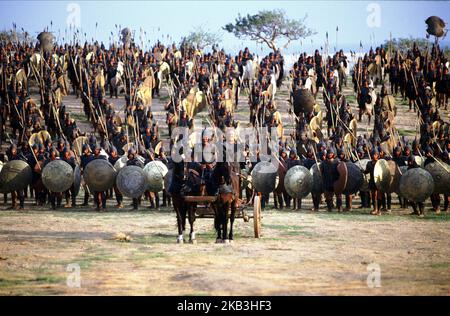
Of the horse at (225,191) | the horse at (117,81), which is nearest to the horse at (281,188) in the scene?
the horse at (225,191)

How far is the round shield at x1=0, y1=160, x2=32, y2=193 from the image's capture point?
22.4 meters

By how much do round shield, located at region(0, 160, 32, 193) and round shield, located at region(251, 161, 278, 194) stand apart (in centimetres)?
529

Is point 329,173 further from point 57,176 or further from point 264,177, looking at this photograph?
point 57,176

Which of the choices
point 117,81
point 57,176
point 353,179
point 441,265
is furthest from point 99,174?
point 117,81

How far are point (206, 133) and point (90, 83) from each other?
30.4ft

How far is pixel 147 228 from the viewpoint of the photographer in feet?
64.0

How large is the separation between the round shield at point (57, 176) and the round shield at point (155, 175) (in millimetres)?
1799

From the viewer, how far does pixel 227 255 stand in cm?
1572

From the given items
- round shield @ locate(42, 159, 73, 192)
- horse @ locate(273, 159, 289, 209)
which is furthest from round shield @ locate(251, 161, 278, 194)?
round shield @ locate(42, 159, 73, 192)

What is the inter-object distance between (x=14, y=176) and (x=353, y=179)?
25.7 ft

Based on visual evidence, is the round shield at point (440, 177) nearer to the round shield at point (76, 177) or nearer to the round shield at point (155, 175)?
the round shield at point (155, 175)

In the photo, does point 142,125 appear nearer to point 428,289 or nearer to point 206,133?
point 206,133

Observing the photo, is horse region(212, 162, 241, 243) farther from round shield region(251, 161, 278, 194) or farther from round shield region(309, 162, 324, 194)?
round shield region(309, 162, 324, 194)

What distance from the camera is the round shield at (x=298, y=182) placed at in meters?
22.1
